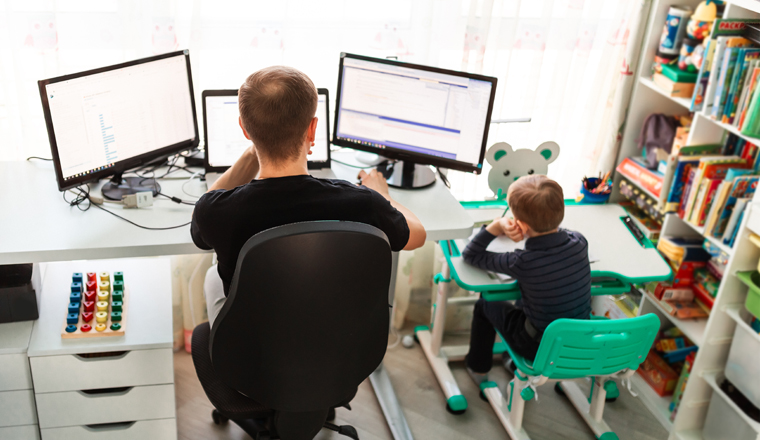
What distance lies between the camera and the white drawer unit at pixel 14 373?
71.8 inches

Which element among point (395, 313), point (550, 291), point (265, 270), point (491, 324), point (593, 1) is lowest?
point (395, 313)

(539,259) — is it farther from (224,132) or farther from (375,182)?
(224,132)

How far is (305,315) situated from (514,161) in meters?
1.23

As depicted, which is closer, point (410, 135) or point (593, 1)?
point (410, 135)

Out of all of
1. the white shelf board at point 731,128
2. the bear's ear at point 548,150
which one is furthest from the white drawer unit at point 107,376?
the white shelf board at point 731,128

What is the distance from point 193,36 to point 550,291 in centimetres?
145

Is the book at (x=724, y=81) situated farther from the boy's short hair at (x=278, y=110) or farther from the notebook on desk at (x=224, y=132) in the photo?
the boy's short hair at (x=278, y=110)

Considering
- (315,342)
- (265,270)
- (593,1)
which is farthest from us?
(593,1)

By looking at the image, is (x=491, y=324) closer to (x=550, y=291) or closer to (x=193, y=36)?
(x=550, y=291)

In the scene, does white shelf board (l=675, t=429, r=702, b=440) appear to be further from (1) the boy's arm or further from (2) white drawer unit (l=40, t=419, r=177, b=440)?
(2) white drawer unit (l=40, t=419, r=177, b=440)

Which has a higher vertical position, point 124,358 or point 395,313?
point 124,358

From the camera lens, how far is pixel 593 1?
257cm

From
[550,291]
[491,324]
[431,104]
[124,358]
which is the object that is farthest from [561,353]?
[124,358]

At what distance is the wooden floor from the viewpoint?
91.0 inches
